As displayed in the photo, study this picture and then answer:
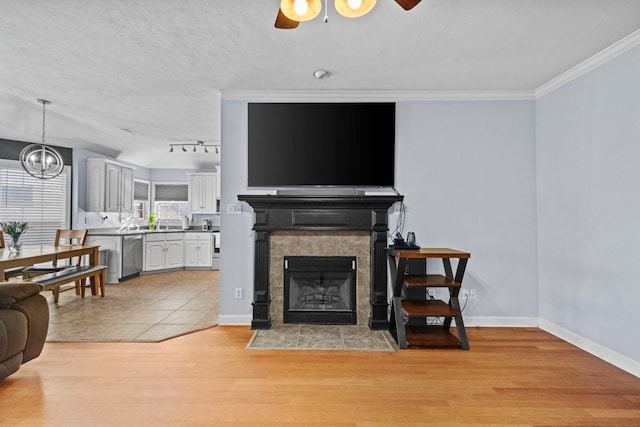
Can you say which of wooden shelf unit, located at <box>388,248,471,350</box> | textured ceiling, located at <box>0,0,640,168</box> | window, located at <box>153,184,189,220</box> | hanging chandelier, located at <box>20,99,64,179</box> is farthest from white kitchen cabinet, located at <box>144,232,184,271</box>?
wooden shelf unit, located at <box>388,248,471,350</box>

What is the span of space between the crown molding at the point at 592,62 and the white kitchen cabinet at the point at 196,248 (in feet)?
20.2

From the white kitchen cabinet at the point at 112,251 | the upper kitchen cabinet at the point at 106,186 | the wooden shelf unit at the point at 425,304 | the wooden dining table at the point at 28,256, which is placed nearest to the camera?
the wooden shelf unit at the point at 425,304

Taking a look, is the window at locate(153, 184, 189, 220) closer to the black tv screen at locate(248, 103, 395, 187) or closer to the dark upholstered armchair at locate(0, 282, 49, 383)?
the black tv screen at locate(248, 103, 395, 187)

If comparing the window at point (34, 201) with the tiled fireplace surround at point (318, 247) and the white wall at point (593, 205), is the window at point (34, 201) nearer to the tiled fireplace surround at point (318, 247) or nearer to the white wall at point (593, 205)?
the tiled fireplace surround at point (318, 247)

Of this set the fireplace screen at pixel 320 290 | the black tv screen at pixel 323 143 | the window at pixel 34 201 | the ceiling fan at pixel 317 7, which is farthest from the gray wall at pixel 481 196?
the window at pixel 34 201

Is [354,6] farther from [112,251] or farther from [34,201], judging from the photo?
[34,201]

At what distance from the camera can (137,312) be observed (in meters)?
3.94

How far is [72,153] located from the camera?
5707 millimetres

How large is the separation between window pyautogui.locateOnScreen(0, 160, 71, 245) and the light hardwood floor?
336cm

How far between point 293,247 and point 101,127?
A: 369cm

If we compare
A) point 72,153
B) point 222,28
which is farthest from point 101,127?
point 222,28

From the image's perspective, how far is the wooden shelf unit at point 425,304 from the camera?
2896 mm

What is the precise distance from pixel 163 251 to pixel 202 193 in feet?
4.82

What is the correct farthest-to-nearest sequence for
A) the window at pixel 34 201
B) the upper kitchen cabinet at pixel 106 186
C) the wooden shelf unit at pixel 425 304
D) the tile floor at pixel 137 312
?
the upper kitchen cabinet at pixel 106 186 < the window at pixel 34 201 < the tile floor at pixel 137 312 < the wooden shelf unit at pixel 425 304
